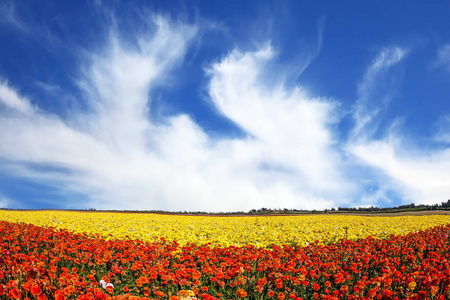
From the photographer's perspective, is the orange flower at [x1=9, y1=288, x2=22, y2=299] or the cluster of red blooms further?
the cluster of red blooms

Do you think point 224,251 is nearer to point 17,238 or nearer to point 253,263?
point 253,263

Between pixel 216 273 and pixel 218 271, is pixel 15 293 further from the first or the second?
pixel 218 271

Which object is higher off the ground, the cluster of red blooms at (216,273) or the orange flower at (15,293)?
the orange flower at (15,293)

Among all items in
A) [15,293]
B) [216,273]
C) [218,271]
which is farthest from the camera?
[218,271]

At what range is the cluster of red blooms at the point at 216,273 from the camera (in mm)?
4469

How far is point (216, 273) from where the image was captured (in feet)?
16.7

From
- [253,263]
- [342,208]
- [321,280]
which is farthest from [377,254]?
[342,208]

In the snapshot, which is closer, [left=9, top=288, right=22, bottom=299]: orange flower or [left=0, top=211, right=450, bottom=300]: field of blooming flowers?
[left=9, top=288, right=22, bottom=299]: orange flower

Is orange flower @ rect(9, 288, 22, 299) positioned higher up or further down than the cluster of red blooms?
higher up

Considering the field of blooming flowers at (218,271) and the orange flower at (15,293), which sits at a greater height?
the orange flower at (15,293)

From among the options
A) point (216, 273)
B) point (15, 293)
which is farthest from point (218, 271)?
point (15, 293)

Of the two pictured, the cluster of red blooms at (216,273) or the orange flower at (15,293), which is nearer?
the orange flower at (15,293)

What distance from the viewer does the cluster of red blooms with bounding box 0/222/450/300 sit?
447cm

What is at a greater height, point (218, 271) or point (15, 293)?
point (15, 293)
